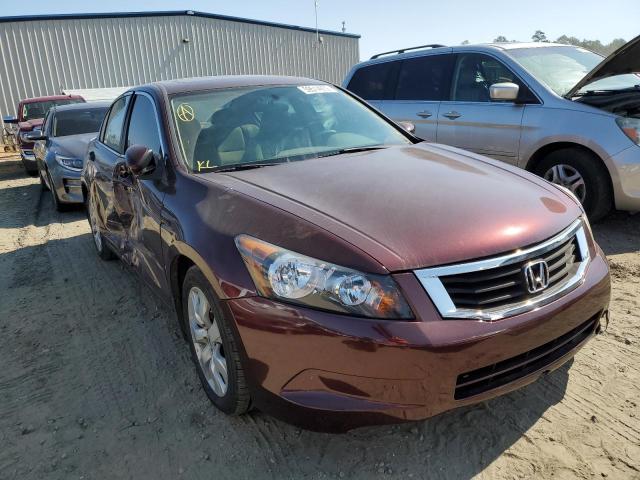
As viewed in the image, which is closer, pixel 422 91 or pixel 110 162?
pixel 110 162

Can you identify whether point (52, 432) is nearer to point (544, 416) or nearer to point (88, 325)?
point (88, 325)

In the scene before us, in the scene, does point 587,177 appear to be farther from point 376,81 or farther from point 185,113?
point 185,113

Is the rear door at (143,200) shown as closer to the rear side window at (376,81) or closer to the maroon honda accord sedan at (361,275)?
the maroon honda accord sedan at (361,275)

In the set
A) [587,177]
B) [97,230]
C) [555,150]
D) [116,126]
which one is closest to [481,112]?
[555,150]

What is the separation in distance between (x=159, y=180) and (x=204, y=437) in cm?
146

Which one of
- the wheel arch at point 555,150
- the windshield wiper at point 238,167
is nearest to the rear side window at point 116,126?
the windshield wiper at point 238,167

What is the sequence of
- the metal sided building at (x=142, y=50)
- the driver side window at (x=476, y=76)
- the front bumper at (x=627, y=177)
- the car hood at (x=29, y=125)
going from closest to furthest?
the front bumper at (x=627, y=177) < the driver side window at (x=476, y=76) < the car hood at (x=29, y=125) < the metal sided building at (x=142, y=50)

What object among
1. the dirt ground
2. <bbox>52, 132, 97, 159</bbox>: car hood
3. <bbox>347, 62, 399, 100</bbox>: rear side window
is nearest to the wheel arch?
the dirt ground

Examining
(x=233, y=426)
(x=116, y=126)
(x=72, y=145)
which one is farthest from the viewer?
(x=72, y=145)

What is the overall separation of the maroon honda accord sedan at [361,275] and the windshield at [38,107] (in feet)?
39.9

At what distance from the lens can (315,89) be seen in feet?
12.8

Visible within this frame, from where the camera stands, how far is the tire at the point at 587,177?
491 centimetres

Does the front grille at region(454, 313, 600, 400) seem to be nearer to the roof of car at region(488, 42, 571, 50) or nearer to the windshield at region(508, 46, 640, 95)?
the windshield at region(508, 46, 640, 95)

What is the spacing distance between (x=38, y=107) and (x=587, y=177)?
44.2 ft
